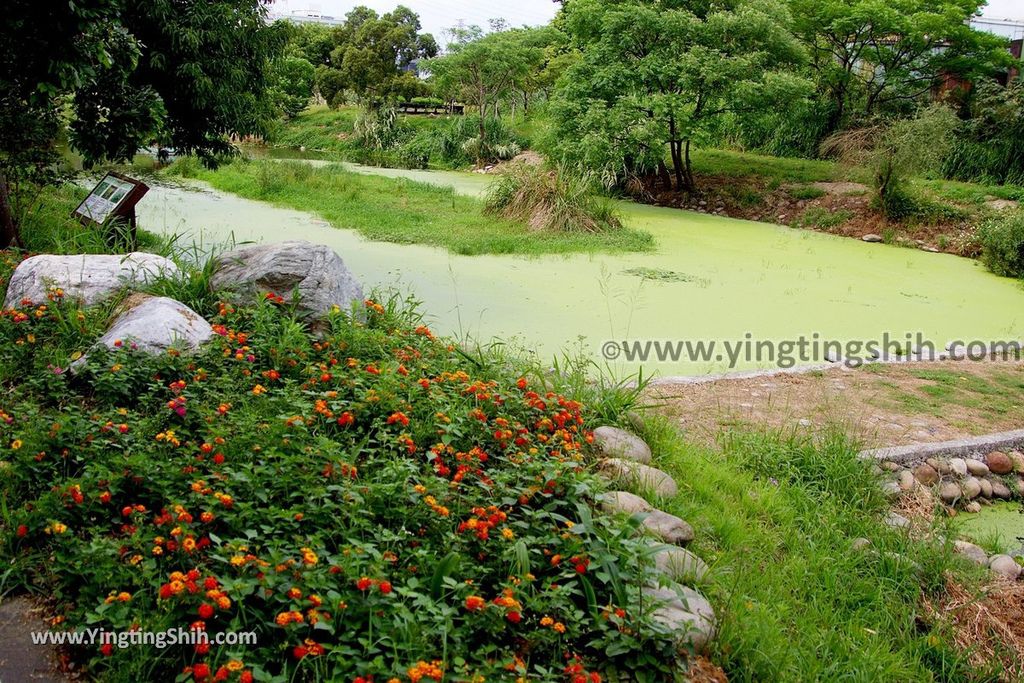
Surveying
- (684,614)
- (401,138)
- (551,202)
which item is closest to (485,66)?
(401,138)

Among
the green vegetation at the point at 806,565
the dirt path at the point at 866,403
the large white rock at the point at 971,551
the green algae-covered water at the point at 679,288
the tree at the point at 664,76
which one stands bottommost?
the large white rock at the point at 971,551

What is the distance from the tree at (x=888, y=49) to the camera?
531 inches

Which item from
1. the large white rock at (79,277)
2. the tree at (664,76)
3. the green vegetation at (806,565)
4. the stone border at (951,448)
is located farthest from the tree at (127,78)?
the tree at (664,76)

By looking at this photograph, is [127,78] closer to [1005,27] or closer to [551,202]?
[551,202]

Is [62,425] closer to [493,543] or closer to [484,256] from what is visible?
[493,543]

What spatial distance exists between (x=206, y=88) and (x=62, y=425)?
12.1 feet

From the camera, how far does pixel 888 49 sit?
14648 mm

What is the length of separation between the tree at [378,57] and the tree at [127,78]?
17299mm

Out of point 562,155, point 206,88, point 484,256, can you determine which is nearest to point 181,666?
point 206,88

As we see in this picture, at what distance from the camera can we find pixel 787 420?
4.19m

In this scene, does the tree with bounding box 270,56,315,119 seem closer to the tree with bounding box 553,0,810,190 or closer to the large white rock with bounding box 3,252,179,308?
the tree with bounding box 553,0,810,190

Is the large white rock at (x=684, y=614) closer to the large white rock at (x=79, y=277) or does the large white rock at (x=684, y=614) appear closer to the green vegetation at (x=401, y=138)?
the large white rock at (x=79, y=277)

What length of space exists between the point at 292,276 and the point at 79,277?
1.05 metres

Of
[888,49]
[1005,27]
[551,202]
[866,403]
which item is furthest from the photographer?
[1005,27]
